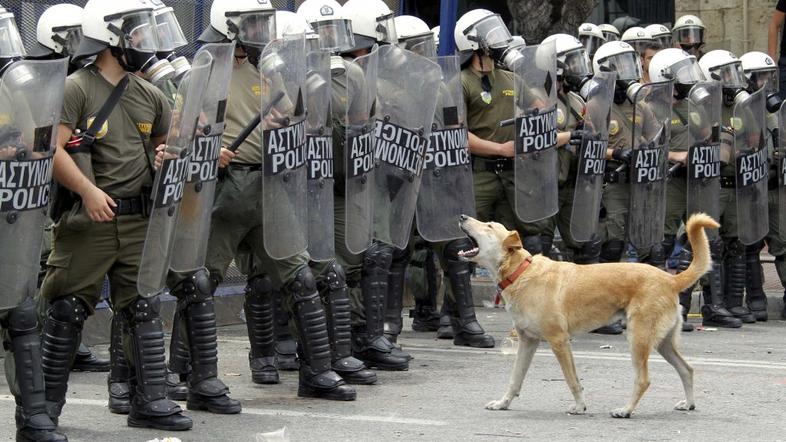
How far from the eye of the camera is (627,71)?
10.1 meters

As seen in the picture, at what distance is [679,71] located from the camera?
33.3ft

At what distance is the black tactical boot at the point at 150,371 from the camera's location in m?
6.20

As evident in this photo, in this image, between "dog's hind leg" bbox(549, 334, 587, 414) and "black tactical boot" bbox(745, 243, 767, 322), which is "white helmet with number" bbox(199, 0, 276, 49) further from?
"black tactical boot" bbox(745, 243, 767, 322)

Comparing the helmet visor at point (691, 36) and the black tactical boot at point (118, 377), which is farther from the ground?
the helmet visor at point (691, 36)

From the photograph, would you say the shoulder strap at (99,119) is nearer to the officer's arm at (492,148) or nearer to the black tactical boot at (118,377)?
the black tactical boot at (118,377)

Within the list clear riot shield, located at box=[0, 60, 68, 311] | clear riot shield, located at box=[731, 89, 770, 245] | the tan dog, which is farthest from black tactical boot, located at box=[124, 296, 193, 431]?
clear riot shield, located at box=[731, 89, 770, 245]

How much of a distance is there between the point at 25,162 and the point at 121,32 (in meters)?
0.82

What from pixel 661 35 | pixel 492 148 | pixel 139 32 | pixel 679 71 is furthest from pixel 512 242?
pixel 661 35

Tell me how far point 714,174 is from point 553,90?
5.19 feet

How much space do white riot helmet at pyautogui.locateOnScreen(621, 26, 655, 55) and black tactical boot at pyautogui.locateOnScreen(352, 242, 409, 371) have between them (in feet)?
12.6

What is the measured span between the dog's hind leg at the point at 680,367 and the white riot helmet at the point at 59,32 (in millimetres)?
3347

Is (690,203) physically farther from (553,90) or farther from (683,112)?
(553,90)

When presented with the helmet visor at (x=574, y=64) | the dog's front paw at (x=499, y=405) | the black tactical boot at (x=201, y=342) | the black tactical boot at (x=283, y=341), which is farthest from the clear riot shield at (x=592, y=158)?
the black tactical boot at (x=201, y=342)

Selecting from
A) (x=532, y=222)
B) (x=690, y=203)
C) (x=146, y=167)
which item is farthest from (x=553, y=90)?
(x=146, y=167)
